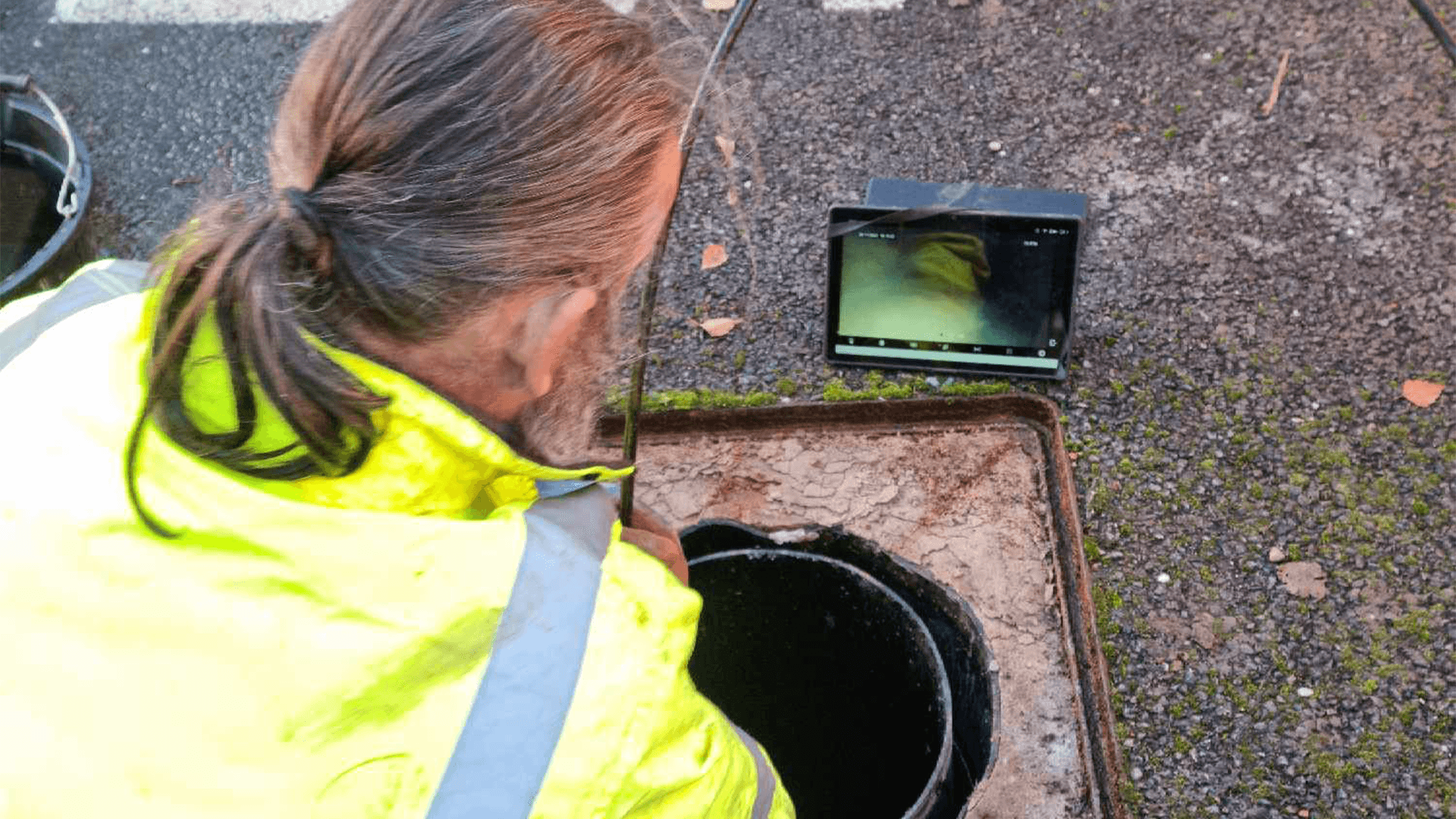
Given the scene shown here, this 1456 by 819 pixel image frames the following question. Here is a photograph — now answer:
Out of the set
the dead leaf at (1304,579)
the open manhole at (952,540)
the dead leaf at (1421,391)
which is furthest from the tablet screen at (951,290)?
the dead leaf at (1421,391)

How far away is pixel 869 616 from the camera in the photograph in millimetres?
1644

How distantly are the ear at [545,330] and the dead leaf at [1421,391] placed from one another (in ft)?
6.11

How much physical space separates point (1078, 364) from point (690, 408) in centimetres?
80

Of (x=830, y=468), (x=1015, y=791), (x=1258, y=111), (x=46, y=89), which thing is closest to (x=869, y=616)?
(x=1015, y=791)

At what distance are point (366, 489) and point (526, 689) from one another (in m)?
0.23

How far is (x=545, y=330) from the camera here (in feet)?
3.37

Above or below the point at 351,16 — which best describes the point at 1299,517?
below

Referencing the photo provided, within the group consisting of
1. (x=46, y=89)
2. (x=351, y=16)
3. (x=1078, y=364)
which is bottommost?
(x=1078, y=364)

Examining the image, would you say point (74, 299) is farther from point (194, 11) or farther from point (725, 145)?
point (194, 11)

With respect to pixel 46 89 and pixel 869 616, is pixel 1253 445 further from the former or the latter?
pixel 46 89

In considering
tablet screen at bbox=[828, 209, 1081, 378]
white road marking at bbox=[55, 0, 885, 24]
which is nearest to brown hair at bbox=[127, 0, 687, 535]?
tablet screen at bbox=[828, 209, 1081, 378]

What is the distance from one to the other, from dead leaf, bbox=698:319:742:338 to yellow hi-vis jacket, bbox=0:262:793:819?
5.06 ft

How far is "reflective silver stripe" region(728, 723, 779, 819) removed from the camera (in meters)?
1.15

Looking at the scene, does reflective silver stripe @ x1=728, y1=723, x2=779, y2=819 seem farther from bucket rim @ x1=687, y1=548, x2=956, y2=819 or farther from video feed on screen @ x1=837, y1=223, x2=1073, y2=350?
video feed on screen @ x1=837, y1=223, x2=1073, y2=350
